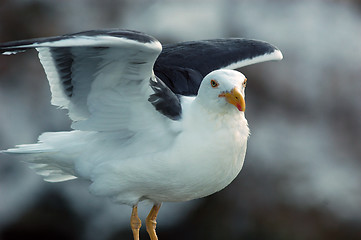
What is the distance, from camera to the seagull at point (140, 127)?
8.30ft

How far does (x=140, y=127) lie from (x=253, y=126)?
2779mm

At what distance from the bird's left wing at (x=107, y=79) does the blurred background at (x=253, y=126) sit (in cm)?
206

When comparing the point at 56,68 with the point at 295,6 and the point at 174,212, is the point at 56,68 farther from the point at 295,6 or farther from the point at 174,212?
the point at 295,6

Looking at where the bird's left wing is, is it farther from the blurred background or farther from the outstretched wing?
the blurred background

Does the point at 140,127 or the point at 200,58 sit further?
A: the point at 200,58

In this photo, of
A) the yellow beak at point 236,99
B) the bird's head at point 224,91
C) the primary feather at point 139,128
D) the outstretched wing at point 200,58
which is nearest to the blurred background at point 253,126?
the outstretched wing at point 200,58

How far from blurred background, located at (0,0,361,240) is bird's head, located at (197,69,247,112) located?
2.24m

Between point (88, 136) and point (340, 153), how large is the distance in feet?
10.4

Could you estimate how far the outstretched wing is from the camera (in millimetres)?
3002

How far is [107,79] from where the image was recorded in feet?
8.56

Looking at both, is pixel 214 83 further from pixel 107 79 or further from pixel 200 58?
pixel 200 58

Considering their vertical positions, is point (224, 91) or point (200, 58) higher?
point (224, 91)

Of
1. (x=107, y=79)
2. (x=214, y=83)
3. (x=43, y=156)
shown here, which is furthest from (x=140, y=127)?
(x=43, y=156)

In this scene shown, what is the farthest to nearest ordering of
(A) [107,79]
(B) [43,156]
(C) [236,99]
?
(B) [43,156] → (A) [107,79] → (C) [236,99]
